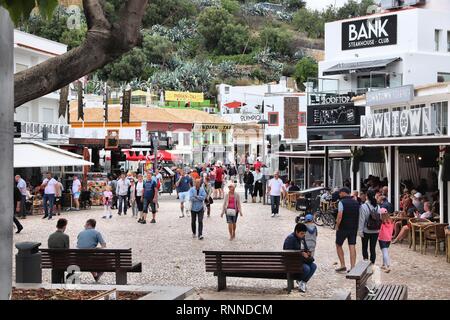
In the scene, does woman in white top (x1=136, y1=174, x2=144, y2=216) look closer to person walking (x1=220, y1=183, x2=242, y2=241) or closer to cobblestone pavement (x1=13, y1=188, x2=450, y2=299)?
cobblestone pavement (x1=13, y1=188, x2=450, y2=299)

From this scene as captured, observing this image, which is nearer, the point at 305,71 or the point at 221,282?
the point at 221,282

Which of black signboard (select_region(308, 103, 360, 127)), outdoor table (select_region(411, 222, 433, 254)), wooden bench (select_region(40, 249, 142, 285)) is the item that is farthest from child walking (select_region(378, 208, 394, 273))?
black signboard (select_region(308, 103, 360, 127))

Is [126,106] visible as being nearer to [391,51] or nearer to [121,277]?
Answer: [391,51]

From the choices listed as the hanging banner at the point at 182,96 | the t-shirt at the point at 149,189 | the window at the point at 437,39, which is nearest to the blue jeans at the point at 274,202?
the t-shirt at the point at 149,189

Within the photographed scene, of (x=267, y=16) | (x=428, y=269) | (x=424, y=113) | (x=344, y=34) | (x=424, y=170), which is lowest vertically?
(x=428, y=269)

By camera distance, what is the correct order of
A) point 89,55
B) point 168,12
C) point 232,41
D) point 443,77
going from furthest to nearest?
point 168,12
point 232,41
point 443,77
point 89,55

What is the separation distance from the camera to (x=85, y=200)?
102 ft

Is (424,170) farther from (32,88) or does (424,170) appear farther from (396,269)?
(32,88)

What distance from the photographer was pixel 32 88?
8.80 metres

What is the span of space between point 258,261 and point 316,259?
4397 millimetres

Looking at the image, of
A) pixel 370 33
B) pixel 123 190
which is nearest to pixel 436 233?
pixel 123 190

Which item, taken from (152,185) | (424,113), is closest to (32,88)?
(152,185)

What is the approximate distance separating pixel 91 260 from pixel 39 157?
1418 centimetres

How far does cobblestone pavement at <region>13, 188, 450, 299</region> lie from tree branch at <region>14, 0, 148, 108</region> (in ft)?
14.1
